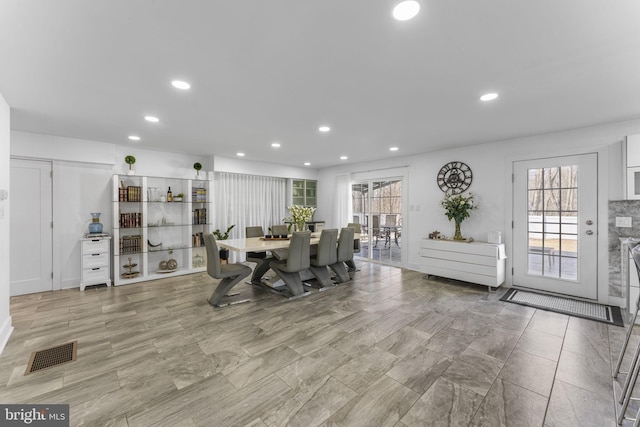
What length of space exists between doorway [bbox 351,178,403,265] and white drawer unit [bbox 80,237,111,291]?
4.65 m

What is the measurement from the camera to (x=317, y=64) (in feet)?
6.79

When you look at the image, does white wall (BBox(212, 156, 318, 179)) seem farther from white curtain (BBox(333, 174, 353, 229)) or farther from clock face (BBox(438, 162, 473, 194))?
clock face (BBox(438, 162, 473, 194))

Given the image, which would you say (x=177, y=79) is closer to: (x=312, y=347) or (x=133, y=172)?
(x=312, y=347)

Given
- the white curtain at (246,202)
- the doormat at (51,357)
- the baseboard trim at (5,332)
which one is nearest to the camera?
the doormat at (51,357)

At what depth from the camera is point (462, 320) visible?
3098 mm

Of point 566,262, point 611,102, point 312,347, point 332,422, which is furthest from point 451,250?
point 332,422

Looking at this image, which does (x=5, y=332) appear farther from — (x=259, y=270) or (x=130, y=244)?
(x=259, y=270)

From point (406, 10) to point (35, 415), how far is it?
134 inches

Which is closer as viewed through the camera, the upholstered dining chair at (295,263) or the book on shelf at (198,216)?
the upholstered dining chair at (295,263)

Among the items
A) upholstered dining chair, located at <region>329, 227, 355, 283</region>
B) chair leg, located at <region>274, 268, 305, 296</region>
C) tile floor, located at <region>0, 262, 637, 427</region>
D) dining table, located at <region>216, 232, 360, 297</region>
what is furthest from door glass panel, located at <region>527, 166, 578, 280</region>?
chair leg, located at <region>274, 268, 305, 296</region>

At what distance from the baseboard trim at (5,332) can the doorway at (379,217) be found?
16.8 feet

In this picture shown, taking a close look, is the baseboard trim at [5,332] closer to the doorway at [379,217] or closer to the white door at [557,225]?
the doorway at [379,217]

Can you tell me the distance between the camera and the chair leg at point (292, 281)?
154 inches

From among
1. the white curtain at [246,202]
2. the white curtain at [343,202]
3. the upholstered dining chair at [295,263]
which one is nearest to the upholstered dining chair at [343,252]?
the upholstered dining chair at [295,263]
